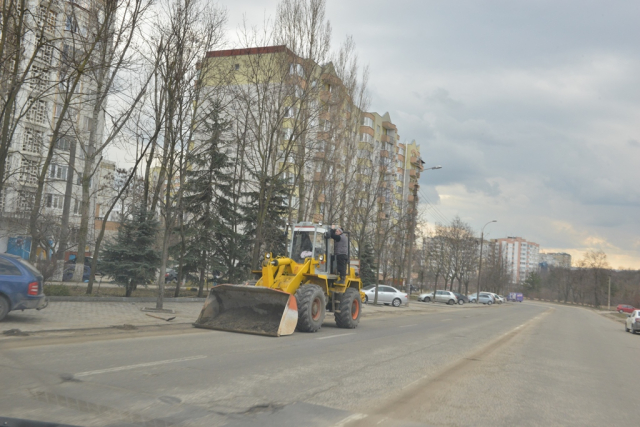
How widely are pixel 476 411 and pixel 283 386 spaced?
2.54 m

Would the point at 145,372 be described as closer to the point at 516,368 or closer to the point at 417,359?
the point at 417,359

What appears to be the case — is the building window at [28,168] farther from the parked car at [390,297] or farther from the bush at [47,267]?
the parked car at [390,297]

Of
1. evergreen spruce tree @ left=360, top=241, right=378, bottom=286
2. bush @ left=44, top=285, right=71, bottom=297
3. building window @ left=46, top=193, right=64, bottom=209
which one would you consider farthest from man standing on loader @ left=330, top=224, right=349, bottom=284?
building window @ left=46, top=193, right=64, bottom=209

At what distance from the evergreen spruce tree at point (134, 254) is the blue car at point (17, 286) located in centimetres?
872

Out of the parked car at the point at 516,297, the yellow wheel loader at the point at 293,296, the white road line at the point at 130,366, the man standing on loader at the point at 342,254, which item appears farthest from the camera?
the parked car at the point at 516,297

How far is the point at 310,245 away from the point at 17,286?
7.95 metres

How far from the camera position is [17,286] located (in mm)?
11883

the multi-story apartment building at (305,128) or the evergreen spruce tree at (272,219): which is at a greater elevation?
the multi-story apartment building at (305,128)

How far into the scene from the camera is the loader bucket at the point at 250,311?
1319cm

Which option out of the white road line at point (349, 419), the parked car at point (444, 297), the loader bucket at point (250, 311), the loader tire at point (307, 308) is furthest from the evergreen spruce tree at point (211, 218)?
the parked car at point (444, 297)

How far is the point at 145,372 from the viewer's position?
291 inches

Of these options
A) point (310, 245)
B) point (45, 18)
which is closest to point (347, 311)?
point (310, 245)

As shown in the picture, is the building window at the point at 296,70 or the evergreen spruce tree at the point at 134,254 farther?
the building window at the point at 296,70

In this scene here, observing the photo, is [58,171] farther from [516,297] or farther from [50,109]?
[516,297]
